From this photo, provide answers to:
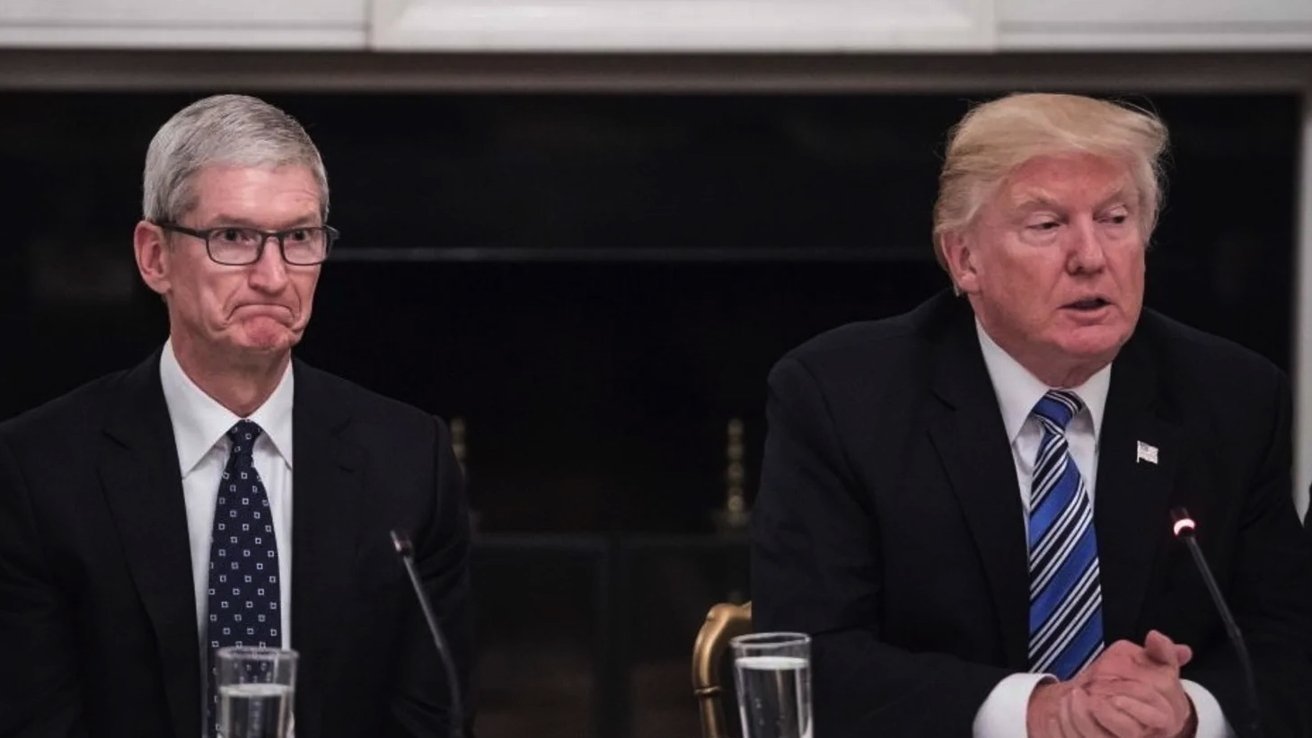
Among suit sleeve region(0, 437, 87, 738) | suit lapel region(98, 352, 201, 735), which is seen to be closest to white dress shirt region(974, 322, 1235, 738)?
suit lapel region(98, 352, 201, 735)

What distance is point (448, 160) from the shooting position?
357 centimetres

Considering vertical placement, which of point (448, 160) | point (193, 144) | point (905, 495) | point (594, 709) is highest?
point (448, 160)

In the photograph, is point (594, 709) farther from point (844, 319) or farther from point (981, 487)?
point (981, 487)

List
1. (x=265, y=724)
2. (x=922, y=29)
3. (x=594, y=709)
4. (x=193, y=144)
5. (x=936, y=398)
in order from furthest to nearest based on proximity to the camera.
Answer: (x=594, y=709) → (x=922, y=29) → (x=936, y=398) → (x=193, y=144) → (x=265, y=724)

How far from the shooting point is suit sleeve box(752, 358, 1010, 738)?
1999 mm

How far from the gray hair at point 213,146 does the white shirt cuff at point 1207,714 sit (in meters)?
0.80

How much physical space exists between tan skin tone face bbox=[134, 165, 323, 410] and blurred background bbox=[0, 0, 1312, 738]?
144cm

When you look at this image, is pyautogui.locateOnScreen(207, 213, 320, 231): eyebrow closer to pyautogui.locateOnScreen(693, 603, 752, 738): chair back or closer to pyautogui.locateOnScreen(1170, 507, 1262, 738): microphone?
pyautogui.locateOnScreen(693, 603, 752, 738): chair back

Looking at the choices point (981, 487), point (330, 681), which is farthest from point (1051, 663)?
point (330, 681)

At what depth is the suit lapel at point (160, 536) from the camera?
198 cm

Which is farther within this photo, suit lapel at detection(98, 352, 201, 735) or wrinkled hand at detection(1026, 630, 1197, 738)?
suit lapel at detection(98, 352, 201, 735)

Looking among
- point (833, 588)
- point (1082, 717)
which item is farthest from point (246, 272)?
point (1082, 717)

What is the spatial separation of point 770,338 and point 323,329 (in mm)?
721

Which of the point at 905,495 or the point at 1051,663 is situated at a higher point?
the point at 905,495
